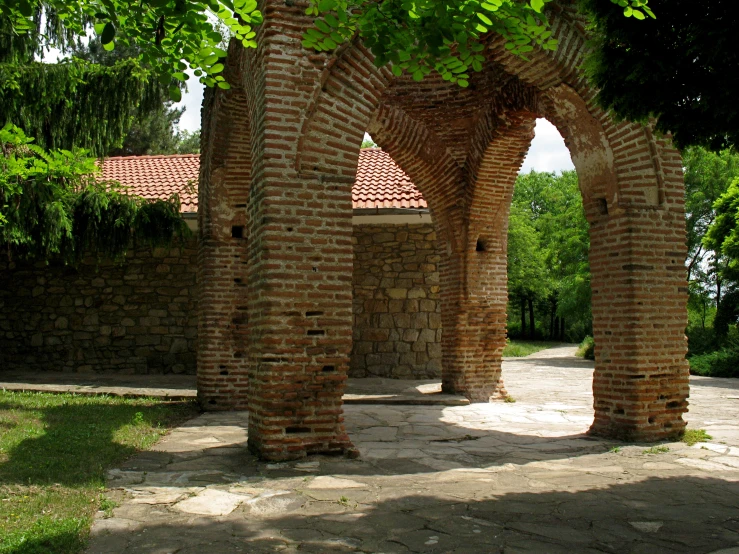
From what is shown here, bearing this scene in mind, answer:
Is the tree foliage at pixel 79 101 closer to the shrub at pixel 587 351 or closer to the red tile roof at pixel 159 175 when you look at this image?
the red tile roof at pixel 159 175

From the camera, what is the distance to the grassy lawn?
10.9 ft

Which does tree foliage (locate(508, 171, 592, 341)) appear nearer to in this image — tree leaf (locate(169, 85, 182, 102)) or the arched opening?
the arched opening

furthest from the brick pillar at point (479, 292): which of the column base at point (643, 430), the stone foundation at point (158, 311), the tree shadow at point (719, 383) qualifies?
the tree shadow at point (719, 383)

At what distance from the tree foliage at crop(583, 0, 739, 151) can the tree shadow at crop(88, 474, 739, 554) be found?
7.31 ft

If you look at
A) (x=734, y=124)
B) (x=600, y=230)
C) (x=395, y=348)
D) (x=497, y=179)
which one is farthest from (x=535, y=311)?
(x=734, y=124)

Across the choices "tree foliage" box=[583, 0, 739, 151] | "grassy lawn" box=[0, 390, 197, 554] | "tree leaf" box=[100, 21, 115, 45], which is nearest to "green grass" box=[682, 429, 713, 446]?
"tree foliage" box=[583, 0, 739, 151]

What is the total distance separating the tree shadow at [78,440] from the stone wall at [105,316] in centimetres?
413

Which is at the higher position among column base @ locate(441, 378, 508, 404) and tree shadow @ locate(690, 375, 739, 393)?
column base @ locate(441, 378, 508, 404)

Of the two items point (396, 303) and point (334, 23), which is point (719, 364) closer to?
point (396, 303)

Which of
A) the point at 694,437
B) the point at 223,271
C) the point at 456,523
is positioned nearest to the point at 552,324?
the point at 223,271

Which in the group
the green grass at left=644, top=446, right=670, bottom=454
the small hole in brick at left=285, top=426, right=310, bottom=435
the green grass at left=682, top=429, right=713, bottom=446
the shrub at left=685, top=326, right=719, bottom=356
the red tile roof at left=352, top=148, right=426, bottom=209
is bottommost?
the green grass at left=644, top=446, right=670, bottom=454

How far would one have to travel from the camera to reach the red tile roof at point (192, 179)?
1205 cm

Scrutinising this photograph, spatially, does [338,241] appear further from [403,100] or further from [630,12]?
[403,100]

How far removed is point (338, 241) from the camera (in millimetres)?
5598
